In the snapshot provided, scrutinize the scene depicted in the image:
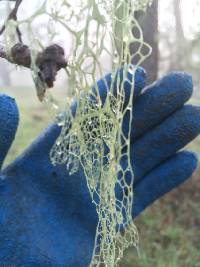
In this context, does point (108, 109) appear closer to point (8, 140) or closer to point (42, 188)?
point (8, 140)

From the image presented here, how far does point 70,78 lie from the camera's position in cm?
59

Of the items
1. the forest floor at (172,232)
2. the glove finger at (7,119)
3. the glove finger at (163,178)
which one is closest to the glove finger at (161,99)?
the glove finger at (163,178)

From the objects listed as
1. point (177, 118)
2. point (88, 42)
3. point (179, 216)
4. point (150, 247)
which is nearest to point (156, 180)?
point (177, 118)

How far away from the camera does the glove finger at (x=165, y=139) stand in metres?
1.06

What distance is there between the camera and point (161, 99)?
1013 millimetres

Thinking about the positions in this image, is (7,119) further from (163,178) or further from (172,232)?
(172,232)

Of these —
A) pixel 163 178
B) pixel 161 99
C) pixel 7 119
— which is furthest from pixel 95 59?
pixel 163 178

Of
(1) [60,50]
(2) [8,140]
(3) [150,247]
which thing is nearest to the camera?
(1) [60,50]

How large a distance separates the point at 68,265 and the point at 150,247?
105 cm

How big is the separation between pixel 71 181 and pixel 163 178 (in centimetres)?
24

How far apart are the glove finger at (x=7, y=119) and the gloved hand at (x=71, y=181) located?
2 cm

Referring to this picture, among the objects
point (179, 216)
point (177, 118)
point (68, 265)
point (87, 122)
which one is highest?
point (87, 122)

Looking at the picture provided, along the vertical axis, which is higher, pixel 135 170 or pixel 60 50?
pixel 60 50

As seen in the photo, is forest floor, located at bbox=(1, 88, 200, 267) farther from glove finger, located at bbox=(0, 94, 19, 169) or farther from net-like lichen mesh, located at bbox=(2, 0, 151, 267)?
net-like lichen mesh, located at bbox=(2, 0, 151, 267)
